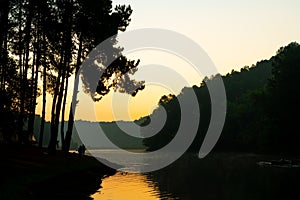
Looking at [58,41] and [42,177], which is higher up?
[58,41]

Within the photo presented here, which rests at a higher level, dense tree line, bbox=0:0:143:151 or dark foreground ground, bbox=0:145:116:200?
dense tree line, bbox=0:0:143:151

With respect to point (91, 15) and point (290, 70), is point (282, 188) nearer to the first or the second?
point (91, 15)

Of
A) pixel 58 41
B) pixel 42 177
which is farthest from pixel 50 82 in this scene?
pixel 42 177

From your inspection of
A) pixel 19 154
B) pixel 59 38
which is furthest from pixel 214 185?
pixel 59 38

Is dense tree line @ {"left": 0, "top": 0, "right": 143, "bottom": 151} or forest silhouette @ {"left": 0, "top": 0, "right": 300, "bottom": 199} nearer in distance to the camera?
forest silhouette @ {"left": 0, "top": 0, "right": 300, "bottom": 199}

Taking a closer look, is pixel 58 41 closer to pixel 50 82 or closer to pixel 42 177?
pixel 50 82

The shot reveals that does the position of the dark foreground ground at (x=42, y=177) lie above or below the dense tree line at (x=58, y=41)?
below

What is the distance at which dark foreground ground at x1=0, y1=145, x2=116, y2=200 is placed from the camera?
2601cm

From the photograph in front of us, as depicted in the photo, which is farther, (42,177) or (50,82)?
(50,82)

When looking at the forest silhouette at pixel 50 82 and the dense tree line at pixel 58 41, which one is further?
the dense tree line at pixel 58 41

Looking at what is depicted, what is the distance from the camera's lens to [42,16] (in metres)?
47.8

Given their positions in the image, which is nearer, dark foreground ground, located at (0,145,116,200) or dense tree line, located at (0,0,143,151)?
dark foreground ground, located at (0,145,116,200)

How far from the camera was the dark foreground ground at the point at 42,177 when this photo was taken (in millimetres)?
A: 26006

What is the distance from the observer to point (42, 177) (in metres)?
32.9
